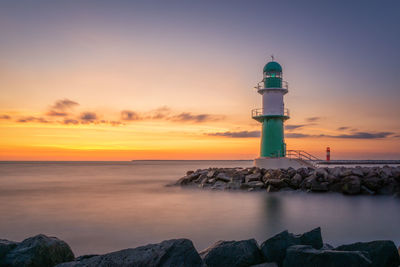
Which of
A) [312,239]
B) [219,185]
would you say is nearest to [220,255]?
[312,239]

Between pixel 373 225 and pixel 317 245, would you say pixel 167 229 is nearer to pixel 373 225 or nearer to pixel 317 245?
pixel 317 245

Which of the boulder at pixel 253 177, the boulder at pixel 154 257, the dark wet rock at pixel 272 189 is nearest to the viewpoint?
the boulder at pixel 154 257

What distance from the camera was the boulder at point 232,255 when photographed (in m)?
3.56

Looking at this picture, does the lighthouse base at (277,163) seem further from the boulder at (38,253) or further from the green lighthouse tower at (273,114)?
the boulder at (38,253)

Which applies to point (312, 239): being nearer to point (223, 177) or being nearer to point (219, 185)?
point (219, 185)

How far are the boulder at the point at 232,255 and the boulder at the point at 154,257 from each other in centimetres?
69

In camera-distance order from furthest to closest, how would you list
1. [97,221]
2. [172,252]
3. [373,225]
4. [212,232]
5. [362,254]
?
[97,221] < [373,225] < [212,232] < [362,254] < [172,252]

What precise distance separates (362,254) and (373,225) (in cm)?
475

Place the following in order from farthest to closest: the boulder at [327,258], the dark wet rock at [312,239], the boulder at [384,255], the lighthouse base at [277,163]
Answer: the lighthouse base at [277,163] → the dark wet rock at [312,239] → the boulder at [384,255] → the boulder at [327,258]

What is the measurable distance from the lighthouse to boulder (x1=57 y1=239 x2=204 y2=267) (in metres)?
13.5

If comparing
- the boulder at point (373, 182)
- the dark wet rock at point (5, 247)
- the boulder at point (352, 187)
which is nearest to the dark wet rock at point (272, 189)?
the boulder at point (352, 187)

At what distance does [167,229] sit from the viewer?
7.05 meters

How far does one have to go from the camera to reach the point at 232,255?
360 centimetres

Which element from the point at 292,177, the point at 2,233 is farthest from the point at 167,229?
the point at 292,177
